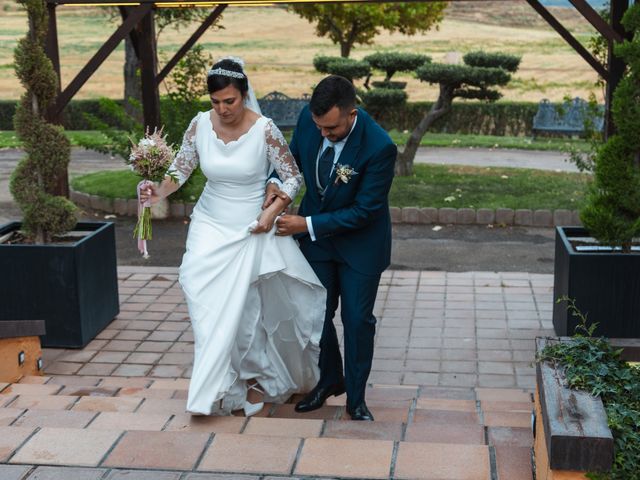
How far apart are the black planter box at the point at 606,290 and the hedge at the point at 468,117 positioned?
1500 cm

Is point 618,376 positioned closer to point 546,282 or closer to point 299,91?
point 546,282

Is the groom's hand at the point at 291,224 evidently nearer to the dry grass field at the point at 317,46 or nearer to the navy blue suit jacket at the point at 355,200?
the navy blue suit jacket at the point at 355,200

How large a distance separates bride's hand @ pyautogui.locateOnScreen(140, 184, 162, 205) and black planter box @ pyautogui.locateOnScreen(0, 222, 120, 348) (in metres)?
1.39

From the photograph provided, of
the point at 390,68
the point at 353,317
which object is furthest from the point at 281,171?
the point at 390,68

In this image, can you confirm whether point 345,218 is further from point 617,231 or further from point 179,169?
point 617,231

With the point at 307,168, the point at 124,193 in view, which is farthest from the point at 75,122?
the point at 307,168

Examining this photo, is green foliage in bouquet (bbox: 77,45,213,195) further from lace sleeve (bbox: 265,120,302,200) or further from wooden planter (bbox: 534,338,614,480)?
wooden planter (bbox: 534,338,614,480)

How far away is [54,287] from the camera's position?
6.20m

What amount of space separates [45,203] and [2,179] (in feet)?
Result: 26.7

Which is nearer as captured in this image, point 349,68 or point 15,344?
point 15,344

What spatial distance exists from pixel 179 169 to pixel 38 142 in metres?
1.78

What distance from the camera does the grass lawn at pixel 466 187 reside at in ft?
36.6

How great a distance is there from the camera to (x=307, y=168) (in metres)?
4.59

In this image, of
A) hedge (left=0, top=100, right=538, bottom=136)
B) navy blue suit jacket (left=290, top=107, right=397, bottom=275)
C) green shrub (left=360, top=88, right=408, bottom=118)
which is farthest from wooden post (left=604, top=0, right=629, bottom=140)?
hedge (left=0, top=100, right=538, bottom=136)
